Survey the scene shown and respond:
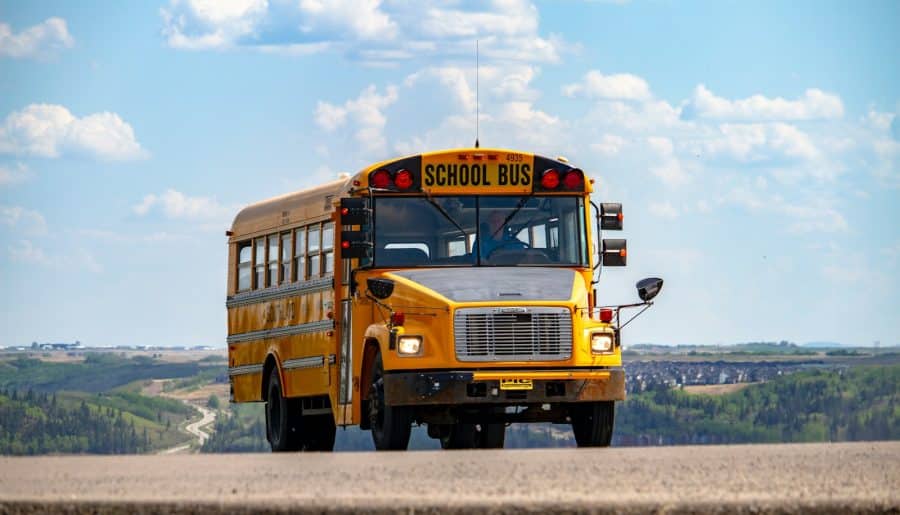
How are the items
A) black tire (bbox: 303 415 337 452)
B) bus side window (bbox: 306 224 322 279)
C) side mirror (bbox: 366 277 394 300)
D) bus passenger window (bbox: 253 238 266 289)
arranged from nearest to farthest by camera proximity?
side mirror (bbox: 366 277 394 300), bus side window (bbox: 306 224 322 279), black tire (bbox: 303 415 337 452), bus passenger window (bbox: 253 238 266 289)

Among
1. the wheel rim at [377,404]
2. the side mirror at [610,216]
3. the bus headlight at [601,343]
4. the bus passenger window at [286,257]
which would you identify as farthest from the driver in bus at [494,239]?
the bus passenger window at [286,257]

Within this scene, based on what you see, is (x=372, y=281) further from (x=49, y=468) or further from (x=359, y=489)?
(x=359, y=489)

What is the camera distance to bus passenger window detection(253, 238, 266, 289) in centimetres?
2192

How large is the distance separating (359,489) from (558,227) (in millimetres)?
10244

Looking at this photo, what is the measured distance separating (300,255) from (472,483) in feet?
38.7

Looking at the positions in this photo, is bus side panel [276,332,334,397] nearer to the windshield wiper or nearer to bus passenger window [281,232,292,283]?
bus passenger window [281,232,292,283]

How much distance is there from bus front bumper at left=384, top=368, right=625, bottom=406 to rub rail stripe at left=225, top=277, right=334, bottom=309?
2445 mm

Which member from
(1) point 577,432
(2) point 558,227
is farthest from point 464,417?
(2) point 558,227

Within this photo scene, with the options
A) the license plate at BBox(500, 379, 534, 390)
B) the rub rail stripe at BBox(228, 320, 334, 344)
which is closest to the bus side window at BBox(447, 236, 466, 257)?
the rub rail stripe at BBox(228, 320, 334, 344)

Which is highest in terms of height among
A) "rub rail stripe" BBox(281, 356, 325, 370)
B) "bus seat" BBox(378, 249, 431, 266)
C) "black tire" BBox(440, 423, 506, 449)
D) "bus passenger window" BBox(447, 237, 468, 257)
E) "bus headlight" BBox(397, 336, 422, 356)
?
"bus passenger window" BBox(447, 237, 468, 257)

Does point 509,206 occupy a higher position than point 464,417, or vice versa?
point 509,206

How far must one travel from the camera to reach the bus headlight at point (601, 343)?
17.0 metres

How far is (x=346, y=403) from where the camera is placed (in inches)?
722

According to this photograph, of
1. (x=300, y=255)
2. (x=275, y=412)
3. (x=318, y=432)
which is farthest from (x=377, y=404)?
(x=275, y=412)
